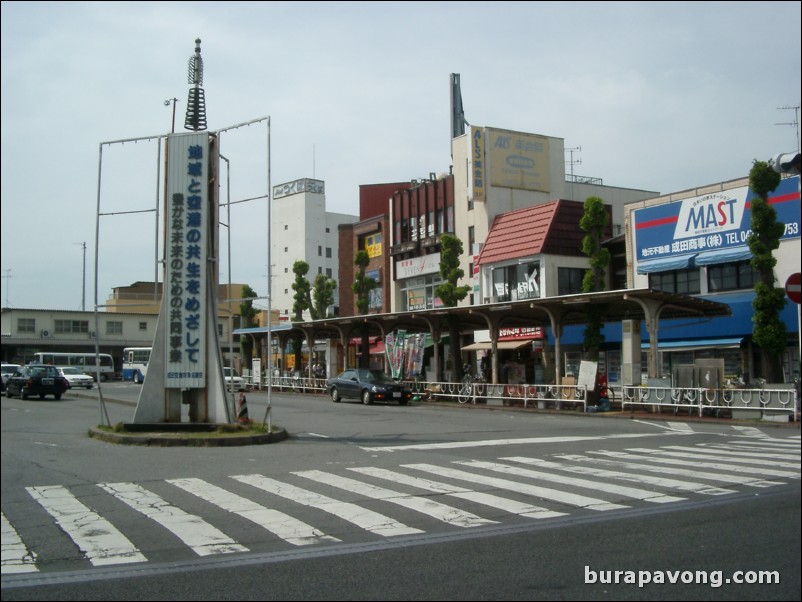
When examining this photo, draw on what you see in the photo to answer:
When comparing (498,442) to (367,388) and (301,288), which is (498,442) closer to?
(367,388)

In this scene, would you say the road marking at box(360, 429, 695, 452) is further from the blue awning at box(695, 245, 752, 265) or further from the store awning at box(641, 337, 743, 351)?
the blue awning at box(695, 245, 752, 265)

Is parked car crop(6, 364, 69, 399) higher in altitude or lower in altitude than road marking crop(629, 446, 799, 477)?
higher

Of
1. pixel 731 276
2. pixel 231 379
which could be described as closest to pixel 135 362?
pixel 231 379

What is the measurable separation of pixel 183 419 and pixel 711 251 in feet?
75.8

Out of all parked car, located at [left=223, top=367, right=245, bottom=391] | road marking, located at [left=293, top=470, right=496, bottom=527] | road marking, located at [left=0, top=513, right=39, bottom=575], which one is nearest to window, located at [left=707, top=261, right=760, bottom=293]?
parked car, located at [left=223, top=367, right=245, bottom=391]

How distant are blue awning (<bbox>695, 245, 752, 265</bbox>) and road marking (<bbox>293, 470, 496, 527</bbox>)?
23.8 metres

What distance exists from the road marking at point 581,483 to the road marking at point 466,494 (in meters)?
1.58

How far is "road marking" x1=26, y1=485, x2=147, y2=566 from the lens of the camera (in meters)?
7.53

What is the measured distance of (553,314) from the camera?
30.7 m

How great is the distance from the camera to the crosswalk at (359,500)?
324 inches

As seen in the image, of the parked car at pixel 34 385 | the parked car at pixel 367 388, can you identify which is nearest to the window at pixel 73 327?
the parked car at pixel 34 385

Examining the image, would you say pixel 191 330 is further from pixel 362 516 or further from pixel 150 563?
pixel 150 563

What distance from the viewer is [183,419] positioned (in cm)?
1983

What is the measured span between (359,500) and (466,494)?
1549mm
